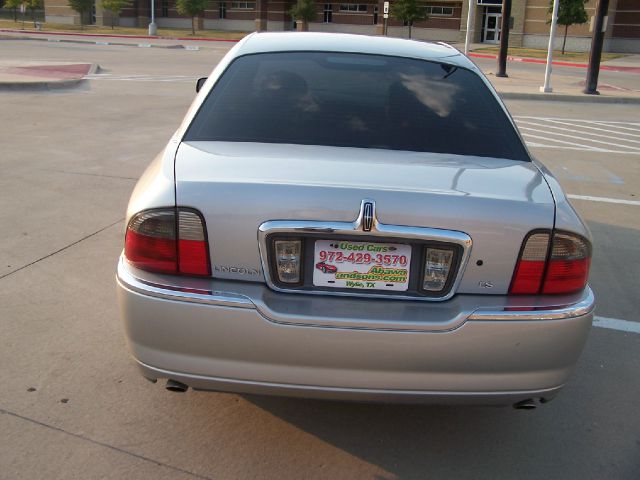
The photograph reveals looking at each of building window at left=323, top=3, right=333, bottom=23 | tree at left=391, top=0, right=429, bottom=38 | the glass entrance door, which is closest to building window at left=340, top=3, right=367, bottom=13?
building window at left=323, top=3, right=333, bottom=23

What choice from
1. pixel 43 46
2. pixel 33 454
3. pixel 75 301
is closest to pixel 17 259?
pixel 75 301

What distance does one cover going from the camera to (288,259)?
257 cm

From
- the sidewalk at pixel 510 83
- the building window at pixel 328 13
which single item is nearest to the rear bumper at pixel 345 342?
the sidewalk at pixel 510 83

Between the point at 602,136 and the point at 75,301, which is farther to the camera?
the point at 602,136

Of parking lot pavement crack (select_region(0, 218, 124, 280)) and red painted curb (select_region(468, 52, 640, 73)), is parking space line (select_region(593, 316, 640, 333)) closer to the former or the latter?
parking lot pavement crack (select_region(0, 218, 124, 280))

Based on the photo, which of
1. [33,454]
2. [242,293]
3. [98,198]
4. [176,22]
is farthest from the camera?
[176,22]

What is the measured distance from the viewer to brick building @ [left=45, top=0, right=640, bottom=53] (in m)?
46.7

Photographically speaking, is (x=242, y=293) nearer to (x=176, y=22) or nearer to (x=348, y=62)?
(x=348, y=62)

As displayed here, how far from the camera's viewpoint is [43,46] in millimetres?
32656

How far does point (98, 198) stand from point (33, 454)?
165 inches

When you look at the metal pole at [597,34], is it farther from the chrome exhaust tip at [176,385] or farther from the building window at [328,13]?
the building window at [328,13]

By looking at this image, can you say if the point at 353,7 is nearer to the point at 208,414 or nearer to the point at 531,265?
the point at 208,414

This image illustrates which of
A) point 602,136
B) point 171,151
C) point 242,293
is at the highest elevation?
point 171,151

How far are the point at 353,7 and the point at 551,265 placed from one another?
59213mm
